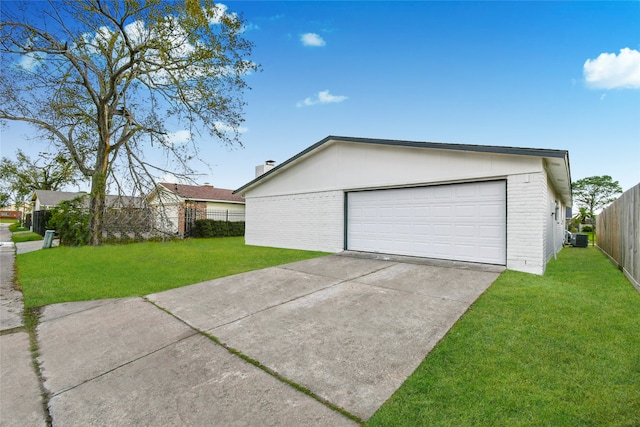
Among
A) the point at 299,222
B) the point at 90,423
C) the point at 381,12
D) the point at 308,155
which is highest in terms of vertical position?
the point at 381,12

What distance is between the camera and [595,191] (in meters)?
45.2

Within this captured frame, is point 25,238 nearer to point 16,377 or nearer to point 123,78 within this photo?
point 123,78

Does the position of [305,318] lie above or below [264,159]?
below

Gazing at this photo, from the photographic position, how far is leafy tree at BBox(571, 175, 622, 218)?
43.6 m

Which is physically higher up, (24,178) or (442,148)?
(24,178)

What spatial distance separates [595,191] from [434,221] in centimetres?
5362

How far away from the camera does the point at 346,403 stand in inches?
89.6

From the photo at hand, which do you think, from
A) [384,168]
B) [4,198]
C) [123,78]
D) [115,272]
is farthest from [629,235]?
[4,198]

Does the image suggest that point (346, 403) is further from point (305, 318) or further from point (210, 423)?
point (305, 318)

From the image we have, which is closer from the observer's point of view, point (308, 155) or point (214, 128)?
point (308, 155)

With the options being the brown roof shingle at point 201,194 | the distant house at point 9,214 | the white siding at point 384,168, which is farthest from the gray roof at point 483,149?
the distant house at point 9,214

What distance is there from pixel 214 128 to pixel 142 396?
12744 mm

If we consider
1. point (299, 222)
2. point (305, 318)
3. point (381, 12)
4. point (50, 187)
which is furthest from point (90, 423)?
point (50, 187)

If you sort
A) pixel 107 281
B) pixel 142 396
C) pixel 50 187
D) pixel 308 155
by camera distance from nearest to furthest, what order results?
pixel 142 396 < pixel 107 281 < pixel 308 155 < pixel 50 187
